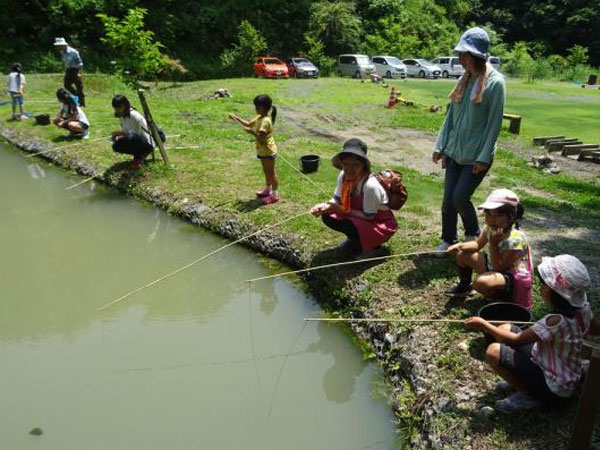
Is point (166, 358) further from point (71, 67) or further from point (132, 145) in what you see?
point (71, 67)

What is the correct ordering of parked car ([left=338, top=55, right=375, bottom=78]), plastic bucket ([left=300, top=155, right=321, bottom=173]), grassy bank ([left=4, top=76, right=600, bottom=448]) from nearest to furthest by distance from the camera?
1. grassy bank ([left=4, top=76, right=600, bottom=448])
2. plastic bucket ([left=300, top=155, right=321, bottom=173])
3. parked car ([left=338, top=55, right=375, bottom=78])

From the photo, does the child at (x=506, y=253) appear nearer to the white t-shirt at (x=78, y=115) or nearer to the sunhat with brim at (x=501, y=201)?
the sunhat with brim at (x=501, y=201)

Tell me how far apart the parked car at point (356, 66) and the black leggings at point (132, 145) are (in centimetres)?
2315

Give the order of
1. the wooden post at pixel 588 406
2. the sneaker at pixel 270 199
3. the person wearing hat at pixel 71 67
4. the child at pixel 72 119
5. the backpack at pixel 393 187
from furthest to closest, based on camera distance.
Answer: the person wearing hat at pixel 71 67
the child at pixel 72 119
the sneaker at pixel 270 199
the backpack at pixel 393 187
the wooden post at pixel 588 406

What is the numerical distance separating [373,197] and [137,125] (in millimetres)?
4822

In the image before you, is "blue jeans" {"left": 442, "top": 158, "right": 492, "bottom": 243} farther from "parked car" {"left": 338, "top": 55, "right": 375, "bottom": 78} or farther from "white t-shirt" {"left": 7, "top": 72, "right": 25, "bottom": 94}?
"parked car" {"left": 338, "top": 55, "right": 375, "bottom": 78}

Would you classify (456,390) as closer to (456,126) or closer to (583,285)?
(583,285)

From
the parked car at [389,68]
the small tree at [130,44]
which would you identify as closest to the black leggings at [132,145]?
the small tree at [130,44]

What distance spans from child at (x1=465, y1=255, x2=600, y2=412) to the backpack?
2.05 meters

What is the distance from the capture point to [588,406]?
253cm

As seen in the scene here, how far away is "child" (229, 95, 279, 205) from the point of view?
6184mm

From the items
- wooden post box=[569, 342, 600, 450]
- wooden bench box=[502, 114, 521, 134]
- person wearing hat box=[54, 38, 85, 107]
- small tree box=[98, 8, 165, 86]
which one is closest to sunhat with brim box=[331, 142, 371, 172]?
wooden post box=[569, 342, 600, 450]

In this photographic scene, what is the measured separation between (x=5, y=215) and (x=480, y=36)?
6240mm

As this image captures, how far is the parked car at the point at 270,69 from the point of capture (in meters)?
25.8
